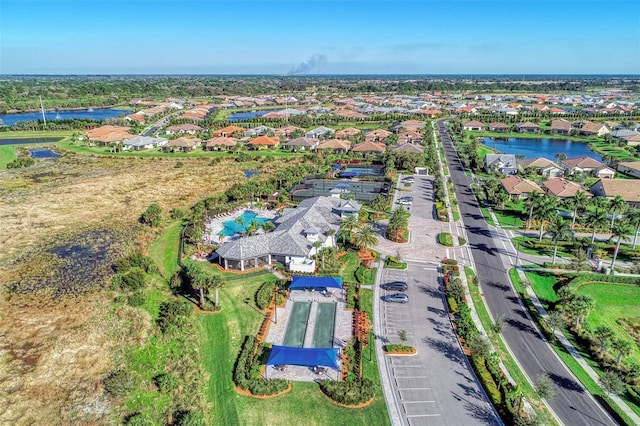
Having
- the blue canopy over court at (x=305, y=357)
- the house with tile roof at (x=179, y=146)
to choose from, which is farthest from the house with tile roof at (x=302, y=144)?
the blue canopy over court at (x=305, y=357)

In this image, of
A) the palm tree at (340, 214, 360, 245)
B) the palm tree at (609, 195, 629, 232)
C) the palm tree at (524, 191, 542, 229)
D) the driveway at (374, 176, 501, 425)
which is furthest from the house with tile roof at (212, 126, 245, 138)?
the palm tree at (609, 195, 629, 232)

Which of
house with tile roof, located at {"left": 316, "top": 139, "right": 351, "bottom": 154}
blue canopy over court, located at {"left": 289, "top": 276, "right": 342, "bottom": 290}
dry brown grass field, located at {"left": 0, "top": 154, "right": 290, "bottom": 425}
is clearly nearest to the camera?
dry brown grass field, located at {"left": 0, "top": 154, "right": 290, "bottom": 425}

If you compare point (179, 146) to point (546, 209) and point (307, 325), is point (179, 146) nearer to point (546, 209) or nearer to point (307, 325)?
point (307, 325)

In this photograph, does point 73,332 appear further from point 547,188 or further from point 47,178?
point 547,188

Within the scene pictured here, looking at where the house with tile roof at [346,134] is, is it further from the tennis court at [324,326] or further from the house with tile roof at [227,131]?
the tennis court at [324,326]

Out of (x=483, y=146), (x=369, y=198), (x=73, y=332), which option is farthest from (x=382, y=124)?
(x=73, y=332)

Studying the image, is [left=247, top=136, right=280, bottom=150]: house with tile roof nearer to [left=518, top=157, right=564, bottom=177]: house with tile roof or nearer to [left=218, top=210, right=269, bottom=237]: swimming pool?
[left=218, top=210, right=269, bottom=237]: swimming pool
